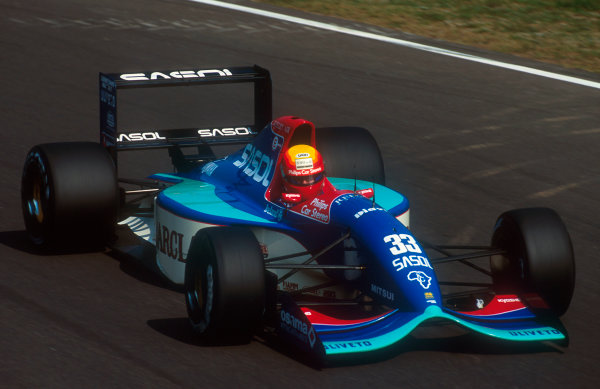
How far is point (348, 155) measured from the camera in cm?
1034

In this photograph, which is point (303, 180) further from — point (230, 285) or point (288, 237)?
point (230, 285)

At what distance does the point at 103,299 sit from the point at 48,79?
8.00 meters

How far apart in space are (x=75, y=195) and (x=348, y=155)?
7.73 ft

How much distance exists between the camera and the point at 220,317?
24.6ft

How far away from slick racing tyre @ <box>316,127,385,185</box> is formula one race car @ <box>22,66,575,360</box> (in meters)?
0.01

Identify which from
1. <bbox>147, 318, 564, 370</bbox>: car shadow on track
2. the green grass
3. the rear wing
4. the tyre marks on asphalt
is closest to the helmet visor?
<bbox>147, 318, 564, 370</bbox>: car shadow on track

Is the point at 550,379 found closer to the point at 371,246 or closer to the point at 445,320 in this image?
the point at 445,320

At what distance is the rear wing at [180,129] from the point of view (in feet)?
33.5

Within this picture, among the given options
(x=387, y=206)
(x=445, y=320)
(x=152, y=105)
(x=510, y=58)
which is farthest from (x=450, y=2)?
(x=445, y=320)

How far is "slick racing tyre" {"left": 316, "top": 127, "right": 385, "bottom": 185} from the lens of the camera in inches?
406

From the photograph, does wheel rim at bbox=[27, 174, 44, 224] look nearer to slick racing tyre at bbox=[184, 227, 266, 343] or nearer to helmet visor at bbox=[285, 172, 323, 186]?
helmet visor at bbox=[285, 172, 323, 186]

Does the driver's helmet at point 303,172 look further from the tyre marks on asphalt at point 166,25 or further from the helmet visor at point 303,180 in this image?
the tyre marks on asphalt at point 166,25

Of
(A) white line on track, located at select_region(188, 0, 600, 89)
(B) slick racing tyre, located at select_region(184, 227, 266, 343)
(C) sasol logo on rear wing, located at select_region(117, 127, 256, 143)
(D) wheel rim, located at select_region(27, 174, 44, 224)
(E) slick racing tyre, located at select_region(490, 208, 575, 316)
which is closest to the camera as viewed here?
(B) slick racing tyre, located at select_region(184, 227, 266, 343)

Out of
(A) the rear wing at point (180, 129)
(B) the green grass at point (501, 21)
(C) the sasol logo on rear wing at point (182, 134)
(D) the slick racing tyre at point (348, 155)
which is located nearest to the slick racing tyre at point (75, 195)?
(A) the rear wing at point (180, 129)
